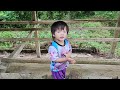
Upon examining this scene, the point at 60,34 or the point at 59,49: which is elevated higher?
the point at 60,34

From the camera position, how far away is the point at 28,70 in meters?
5.17

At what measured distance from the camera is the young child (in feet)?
8.45

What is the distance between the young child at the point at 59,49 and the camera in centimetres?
258

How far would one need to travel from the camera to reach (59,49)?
2662mm
